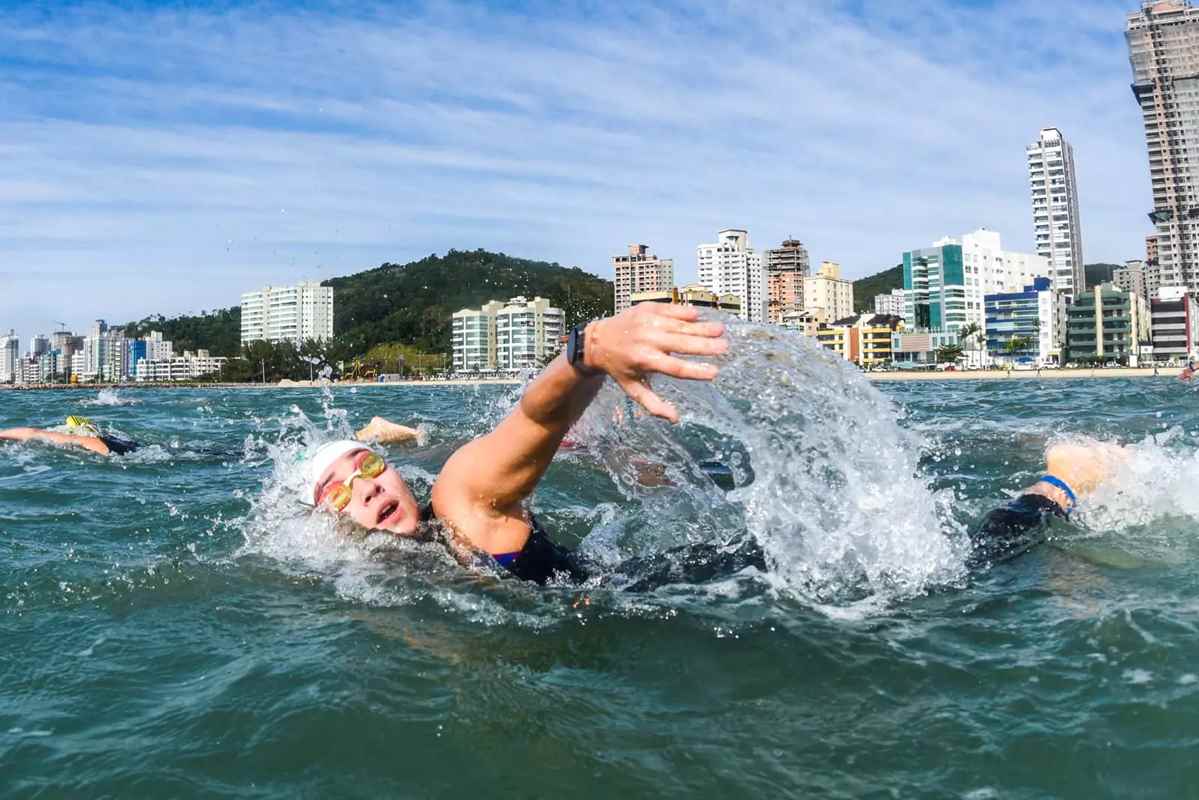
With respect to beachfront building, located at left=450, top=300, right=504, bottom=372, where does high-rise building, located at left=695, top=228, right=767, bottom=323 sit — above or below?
above

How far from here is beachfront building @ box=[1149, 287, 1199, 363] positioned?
108062 mm

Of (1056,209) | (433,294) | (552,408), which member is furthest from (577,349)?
(1056,209)

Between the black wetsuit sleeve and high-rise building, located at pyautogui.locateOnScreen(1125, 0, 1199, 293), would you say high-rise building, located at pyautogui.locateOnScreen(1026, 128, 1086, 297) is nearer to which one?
high-rise building, located at pyautogui.locateOnScreen(1125, 0, 1199, 293)

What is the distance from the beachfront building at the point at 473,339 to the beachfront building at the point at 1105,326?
8706cm

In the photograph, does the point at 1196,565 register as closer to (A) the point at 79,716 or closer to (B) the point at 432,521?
(B) the point at 432,521

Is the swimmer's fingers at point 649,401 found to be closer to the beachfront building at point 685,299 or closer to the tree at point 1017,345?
the beachfront building at point 685,299

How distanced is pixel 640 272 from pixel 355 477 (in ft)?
630

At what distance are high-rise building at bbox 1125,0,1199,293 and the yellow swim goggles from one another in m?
180

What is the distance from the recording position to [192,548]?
19.7 feet

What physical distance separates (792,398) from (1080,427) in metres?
11.4

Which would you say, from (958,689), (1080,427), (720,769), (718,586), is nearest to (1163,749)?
(958,689)

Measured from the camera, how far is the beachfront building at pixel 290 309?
8500cm

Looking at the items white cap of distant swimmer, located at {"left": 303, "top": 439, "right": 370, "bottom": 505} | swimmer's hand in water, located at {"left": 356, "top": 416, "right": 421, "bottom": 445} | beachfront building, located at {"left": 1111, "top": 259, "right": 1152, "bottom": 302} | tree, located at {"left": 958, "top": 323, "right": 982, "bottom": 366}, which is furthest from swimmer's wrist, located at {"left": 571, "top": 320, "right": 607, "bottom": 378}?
beachfront building, located at {"left": 1111, "top": 259, "right": 1152, "bottom": 302}

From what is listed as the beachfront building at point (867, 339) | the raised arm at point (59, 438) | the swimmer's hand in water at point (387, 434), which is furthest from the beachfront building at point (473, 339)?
the raised arm at point (59, 438)
